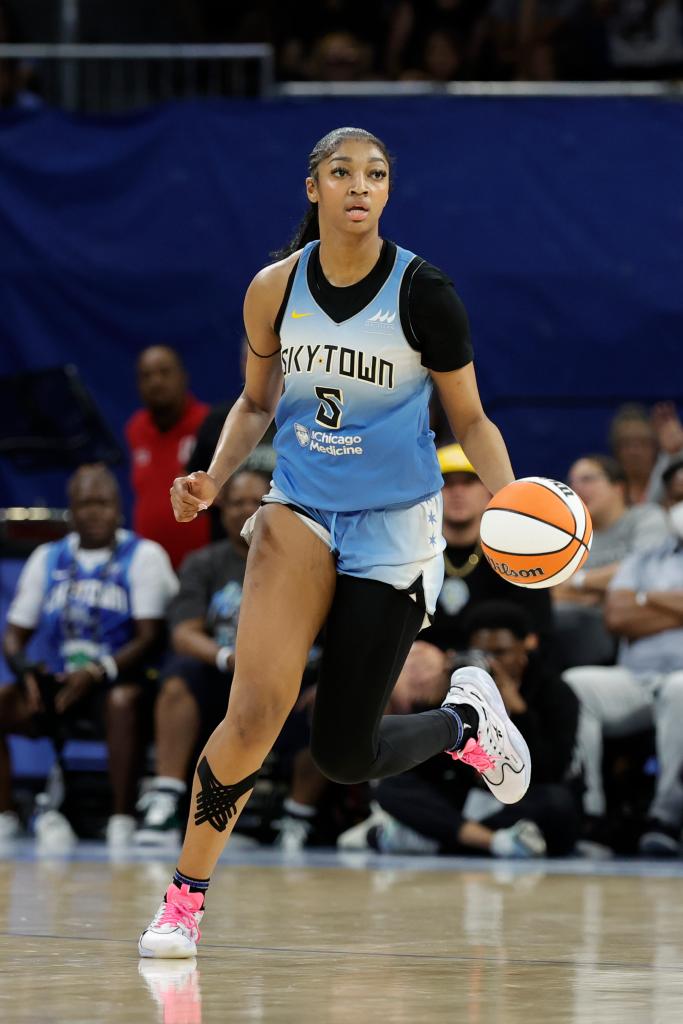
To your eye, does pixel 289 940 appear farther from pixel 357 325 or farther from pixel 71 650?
pixel 71 650

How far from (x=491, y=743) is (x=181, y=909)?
121cm

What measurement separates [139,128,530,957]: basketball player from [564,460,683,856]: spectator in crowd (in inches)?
146

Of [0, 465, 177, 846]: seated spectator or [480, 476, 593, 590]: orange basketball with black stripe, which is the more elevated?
[480, 476, 593, 590]: orange basketball with black stripe

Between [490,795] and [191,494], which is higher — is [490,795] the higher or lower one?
the lower one

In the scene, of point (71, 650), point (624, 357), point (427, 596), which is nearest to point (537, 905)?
point (427, 596)

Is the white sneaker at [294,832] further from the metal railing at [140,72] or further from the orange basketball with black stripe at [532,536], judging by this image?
the metal railing at [140,72]

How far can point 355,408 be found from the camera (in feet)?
14.9

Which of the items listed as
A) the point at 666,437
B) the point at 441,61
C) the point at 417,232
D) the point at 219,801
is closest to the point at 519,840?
the point at 666,437

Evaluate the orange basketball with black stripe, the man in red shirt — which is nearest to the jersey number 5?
the orange basketball with black stripe

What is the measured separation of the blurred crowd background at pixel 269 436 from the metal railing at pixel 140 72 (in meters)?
0.03

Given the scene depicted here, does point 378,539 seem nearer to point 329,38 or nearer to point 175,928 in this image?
point 175,928

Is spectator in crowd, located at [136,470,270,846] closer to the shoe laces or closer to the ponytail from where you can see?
the ponytail

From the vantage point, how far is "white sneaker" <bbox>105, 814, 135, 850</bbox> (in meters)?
8.48

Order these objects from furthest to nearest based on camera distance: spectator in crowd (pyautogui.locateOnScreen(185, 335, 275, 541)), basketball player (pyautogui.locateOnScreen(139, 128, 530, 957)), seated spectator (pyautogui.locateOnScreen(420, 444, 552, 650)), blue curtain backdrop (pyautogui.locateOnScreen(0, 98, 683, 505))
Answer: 1. blue curtain backdrop (pyautogui.locateOnScreen(0, 98, 683, 505))
2. spectator in crowd (pyautogui.locateOnScreen(185, 335, 275, 541))
3. seated spectator (pyautogui.locateOnScreen(420, 444, 552, 650))
4. basketball player (pyautogui.locateOnScreen(139, 128, 530, 957))
